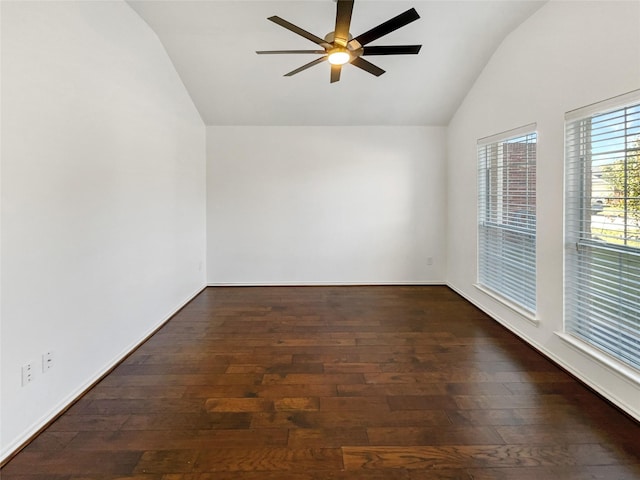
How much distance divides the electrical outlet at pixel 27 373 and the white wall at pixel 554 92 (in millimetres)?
3447

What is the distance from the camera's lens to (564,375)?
91.7 inches

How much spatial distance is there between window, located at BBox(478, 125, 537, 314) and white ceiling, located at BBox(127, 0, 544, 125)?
0.99 m

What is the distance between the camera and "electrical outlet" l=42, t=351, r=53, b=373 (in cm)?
185

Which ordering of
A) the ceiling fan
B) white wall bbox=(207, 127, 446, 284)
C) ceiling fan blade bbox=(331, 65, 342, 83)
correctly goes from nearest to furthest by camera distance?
1. the ceiling fan
2. ceiling fan blade bbox=(331, 65, 342, 83)
3. white wall bbox=(207, 127, 446, 284)

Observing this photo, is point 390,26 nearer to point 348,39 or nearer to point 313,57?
point 348,39

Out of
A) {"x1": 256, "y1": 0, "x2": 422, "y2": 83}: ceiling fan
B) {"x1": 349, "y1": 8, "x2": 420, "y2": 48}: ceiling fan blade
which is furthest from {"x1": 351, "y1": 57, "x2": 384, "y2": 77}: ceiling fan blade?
{"x1": 349, "y1": 8, "x2": 420, "y2": 48}: ceiling fan blade

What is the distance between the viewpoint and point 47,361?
1.88m

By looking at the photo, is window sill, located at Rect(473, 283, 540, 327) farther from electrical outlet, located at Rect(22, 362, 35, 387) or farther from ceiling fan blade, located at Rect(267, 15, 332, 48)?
electrical outlet, located at Rect(22, 362, 35, 387)

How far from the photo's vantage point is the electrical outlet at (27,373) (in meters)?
1.72

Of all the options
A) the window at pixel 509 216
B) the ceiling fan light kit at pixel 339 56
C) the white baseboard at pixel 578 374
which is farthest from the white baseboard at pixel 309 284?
the ceiling fan light kit at pixel 339 56

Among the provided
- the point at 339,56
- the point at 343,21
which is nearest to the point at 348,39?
the point at 339,56

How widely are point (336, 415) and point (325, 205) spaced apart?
10.8 ft

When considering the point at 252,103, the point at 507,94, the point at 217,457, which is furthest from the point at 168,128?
the point at 507,94

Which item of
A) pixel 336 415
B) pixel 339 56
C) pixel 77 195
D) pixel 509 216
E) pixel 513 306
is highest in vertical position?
pixel 339 56
